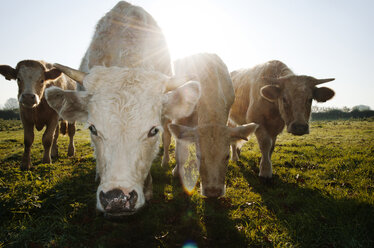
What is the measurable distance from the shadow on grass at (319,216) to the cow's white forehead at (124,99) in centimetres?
234

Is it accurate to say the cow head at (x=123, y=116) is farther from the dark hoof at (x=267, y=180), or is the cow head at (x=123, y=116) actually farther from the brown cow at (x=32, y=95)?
the brown cow at (x=32, y=95)

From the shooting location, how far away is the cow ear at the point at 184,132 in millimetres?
3506

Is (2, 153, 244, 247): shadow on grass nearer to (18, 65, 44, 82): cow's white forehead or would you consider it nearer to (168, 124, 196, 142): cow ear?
(168, 124, 196, 142): cow ear

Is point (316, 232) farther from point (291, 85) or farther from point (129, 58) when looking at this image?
point (129, 58)

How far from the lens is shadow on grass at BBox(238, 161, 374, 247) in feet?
8.35

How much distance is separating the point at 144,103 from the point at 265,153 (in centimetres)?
338

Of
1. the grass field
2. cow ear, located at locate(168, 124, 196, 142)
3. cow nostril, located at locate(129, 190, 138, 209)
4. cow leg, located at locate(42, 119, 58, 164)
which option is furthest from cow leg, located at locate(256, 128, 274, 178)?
cow leg, located at locate(42, 119, 58, 164)

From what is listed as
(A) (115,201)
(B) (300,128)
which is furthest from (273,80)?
(A) (115,201)

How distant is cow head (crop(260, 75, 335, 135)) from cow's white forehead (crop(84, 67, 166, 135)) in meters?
2.96

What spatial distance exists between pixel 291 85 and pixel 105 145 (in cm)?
401

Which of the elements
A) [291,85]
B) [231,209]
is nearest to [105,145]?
[231,209]

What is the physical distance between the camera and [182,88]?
2.78 m

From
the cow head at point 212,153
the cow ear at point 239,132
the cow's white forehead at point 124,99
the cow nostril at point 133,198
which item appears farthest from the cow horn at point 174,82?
the cow nostril at point 133,198

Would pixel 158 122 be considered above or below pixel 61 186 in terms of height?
above
